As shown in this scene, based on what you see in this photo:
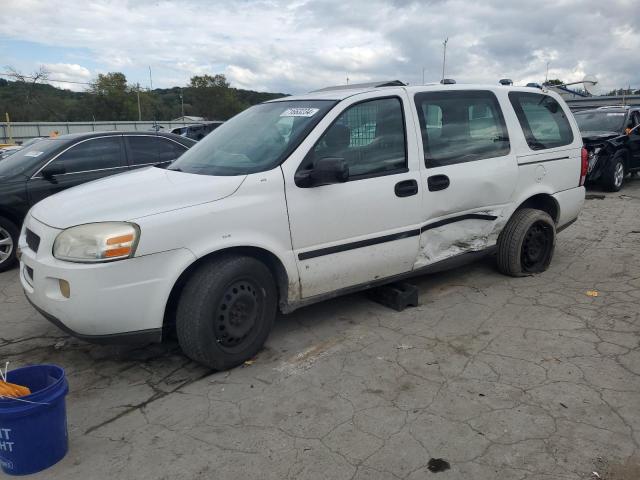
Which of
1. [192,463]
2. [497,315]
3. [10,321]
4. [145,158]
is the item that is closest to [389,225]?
[497,315]

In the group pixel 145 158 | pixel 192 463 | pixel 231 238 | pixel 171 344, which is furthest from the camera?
pixel 145 158

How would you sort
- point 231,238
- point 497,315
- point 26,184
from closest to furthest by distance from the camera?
A: point 231,238, point 497,315, point 26,184

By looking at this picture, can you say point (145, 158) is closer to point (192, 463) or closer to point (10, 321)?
point (10, 321)

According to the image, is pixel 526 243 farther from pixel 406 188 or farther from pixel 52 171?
pixel 52 171

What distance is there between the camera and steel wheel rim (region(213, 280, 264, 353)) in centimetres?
327

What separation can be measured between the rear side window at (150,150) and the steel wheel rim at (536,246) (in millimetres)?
4716

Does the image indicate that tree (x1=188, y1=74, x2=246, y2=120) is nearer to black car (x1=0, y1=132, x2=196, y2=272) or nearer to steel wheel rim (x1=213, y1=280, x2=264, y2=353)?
black car (x1=0, y1=132, x2=196, y2=272)

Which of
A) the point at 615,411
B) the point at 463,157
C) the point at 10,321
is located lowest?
the point at 615,411

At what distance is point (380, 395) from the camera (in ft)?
10.0

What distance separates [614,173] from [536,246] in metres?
6.64

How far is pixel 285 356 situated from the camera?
11.9 ft

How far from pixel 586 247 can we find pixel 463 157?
287 cm

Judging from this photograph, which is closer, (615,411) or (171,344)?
(615,411)

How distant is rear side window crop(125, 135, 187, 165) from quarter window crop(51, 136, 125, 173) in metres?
0.17
